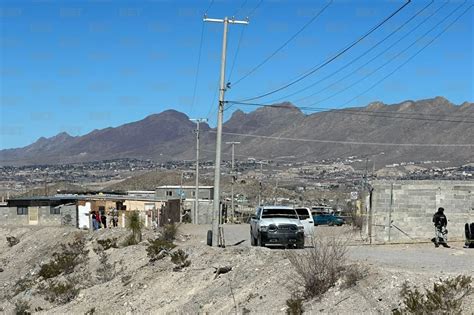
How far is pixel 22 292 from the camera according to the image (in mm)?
32969

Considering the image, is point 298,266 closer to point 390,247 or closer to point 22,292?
point 390,247

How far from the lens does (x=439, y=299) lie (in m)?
12.7

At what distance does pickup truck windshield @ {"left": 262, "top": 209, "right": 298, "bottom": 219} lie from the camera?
1235 inches

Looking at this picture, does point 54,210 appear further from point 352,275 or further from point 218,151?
point 352,275

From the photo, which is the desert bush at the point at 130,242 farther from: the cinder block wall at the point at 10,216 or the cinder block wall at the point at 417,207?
the cinder block wall at the point at 10,216

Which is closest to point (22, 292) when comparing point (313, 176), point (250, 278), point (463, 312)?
point (250, 278)

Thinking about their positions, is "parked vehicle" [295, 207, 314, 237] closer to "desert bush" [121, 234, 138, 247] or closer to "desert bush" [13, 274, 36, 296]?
"desert bush" [121, 234, 138, 247]

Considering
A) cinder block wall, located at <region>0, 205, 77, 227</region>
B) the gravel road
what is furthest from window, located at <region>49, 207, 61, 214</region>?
the gravel road

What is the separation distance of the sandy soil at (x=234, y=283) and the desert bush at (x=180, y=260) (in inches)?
10.0

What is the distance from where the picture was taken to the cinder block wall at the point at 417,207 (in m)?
33.8

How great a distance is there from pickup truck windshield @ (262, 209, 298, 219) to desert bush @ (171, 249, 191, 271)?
256 inches

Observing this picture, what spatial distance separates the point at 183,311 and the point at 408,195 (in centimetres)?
1771

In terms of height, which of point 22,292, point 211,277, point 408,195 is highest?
point 408,195

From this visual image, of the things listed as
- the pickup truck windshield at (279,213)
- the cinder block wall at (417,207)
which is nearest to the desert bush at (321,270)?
the pickup truck windshield at (279,213)
